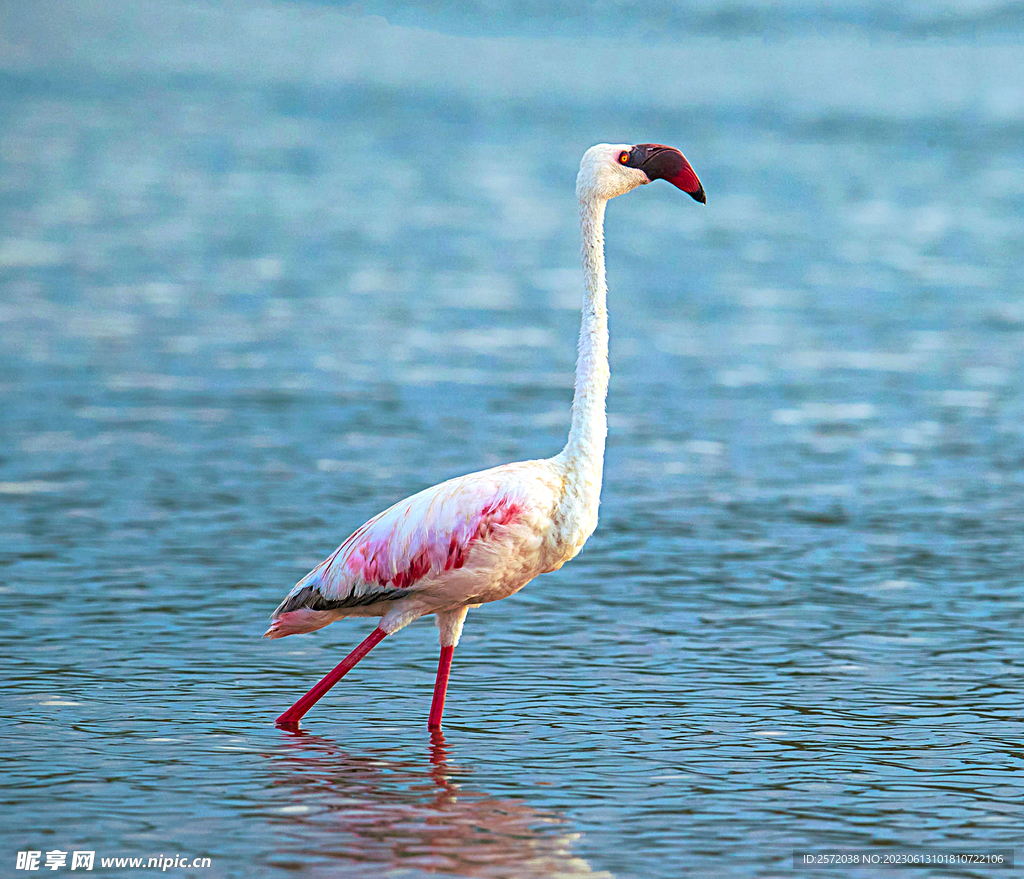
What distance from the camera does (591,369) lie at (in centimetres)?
1055

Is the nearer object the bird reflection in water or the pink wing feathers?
the bird reflection in water

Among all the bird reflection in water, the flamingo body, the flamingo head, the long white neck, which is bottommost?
the bird reflection in water

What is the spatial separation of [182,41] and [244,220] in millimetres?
67559

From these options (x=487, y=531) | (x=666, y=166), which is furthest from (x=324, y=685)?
(x=666, y=166)

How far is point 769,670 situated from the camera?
38.9ft

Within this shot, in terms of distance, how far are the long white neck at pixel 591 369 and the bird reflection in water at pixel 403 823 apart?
1.82m

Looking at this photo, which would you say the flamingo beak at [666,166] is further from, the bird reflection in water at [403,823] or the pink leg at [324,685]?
the bird reflection in water at [403,823]

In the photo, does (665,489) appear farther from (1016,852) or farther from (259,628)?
Answer: (1016,852)

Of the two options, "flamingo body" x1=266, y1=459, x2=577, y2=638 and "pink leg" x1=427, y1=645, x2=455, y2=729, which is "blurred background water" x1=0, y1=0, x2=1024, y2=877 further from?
"flamingo body" x1=266, y1=459, x2=577, y2=638

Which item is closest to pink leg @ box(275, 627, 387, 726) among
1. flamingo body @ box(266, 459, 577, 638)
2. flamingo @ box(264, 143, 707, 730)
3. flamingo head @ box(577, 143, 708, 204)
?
flamingo @ box(264, 143, 707, 730)

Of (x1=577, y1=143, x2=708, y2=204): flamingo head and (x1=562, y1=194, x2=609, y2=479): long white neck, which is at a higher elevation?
(x1=577, y1=143, x2=708, y2=204): flamingo head

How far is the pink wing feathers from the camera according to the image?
33.3 ft

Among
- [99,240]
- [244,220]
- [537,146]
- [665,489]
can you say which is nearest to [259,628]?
[665,489]

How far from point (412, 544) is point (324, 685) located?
990 mm
